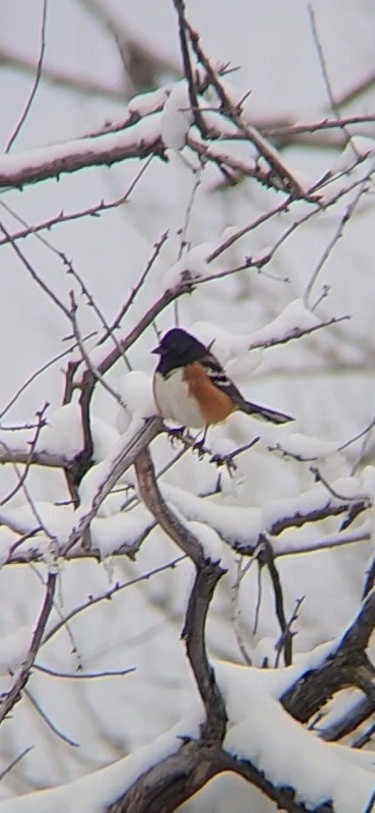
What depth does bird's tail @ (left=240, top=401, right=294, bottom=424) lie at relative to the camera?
239 cm

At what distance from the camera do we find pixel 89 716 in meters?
5.91

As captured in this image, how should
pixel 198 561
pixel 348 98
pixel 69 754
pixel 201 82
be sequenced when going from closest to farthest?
1. pixel 198 561
2. pixel 201 82
3. pixel 348 98
4. pixel 69 754

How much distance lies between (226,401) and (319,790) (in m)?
1.11

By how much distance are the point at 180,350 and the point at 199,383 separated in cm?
9

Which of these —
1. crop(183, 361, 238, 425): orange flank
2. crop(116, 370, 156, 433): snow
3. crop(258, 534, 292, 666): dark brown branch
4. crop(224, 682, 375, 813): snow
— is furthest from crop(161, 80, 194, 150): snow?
crop(224, 682, 375, 813): snow

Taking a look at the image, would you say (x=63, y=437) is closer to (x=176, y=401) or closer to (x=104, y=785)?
(x=176, y=401)

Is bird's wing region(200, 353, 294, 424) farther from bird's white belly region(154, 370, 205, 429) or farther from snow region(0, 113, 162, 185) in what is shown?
snow region(0, 113, 162, 185)

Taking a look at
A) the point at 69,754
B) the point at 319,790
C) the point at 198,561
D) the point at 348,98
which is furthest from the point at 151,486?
the point at 69,754

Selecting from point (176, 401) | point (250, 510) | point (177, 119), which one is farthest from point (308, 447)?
point (177, 119)

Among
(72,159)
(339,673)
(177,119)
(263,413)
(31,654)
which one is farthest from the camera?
(263,413)

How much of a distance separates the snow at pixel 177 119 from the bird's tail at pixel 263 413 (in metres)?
0.65

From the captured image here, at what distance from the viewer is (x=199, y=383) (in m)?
2.48

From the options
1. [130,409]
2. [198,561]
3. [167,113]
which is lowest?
[198,561]

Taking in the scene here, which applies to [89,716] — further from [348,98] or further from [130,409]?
[130,409]
